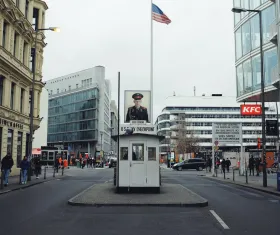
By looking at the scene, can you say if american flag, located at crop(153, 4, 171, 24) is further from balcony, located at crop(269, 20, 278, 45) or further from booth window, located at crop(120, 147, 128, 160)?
booth window, located at crop(120, 147, 128, 160)

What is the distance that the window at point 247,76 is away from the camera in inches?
1330

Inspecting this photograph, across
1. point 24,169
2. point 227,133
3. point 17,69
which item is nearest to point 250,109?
point 227,133

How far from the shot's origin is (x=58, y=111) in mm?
121938

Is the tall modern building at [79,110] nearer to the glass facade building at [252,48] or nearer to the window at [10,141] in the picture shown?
the glass facade building at [252,48]

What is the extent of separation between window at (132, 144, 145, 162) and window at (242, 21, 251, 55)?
2131 centimetres

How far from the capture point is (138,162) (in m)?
16.7

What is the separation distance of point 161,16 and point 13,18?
11.4 m

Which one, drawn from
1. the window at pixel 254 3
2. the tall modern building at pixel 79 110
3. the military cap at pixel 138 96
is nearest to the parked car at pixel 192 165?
the window at pixel 254 3

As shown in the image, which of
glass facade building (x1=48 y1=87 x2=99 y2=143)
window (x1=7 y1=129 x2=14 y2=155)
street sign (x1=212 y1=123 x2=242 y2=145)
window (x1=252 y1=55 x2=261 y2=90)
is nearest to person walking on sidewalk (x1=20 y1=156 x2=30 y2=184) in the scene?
window (x1=7 y1=129 x2=14 y2=155)

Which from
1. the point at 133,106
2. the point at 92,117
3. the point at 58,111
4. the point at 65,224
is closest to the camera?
the point at 65,224

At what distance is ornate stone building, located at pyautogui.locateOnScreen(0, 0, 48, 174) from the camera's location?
89.6 feet

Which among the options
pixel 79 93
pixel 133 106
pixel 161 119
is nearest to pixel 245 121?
pixel 161 119

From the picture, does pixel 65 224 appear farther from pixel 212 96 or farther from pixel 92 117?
pixel 212 96

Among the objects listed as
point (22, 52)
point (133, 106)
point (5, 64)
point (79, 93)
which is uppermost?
point (79, 93)
